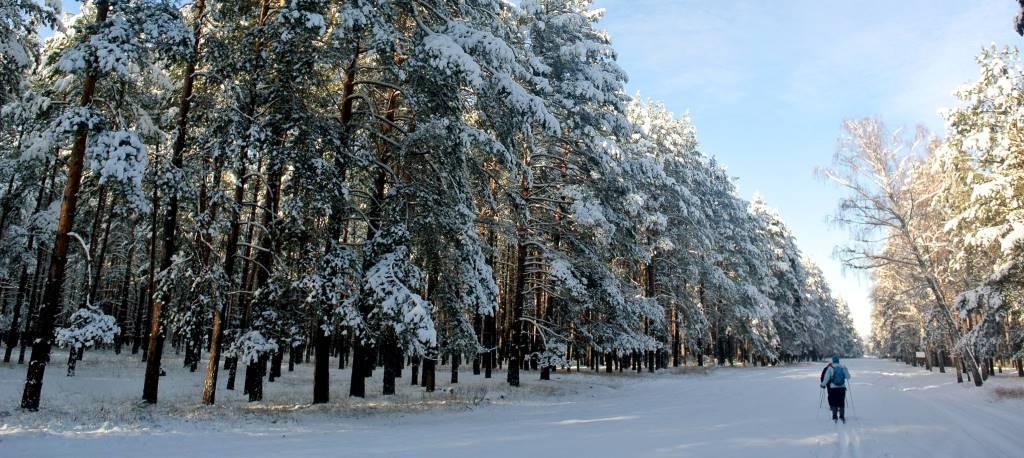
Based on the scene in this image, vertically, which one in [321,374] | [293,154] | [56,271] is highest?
[293,154]

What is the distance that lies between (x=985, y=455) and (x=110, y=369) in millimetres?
27946

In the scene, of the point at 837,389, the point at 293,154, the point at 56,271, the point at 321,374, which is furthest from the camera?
the point at 321,374

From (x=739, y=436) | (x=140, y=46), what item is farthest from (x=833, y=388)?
(x=140, y=46)

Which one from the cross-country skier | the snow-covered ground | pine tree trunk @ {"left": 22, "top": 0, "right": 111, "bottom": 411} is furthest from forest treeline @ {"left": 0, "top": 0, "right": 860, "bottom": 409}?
the cross-country skier

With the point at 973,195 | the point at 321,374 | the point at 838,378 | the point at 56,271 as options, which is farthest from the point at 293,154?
the point at 973,195

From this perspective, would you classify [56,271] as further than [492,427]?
No

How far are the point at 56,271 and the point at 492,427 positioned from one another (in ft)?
30.1

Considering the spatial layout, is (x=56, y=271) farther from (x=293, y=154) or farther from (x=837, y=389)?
(x=837, y=389)

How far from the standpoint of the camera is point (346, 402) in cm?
1412

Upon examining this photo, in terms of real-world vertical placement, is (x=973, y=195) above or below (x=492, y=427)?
above

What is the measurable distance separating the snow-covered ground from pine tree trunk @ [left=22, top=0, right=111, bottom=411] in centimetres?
61

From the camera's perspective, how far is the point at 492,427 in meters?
11.6

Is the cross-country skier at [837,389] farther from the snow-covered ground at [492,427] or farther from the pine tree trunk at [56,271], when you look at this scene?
the pine tree trunk at [56,271]

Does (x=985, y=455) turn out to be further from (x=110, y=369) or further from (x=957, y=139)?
(x=110, y=369)
